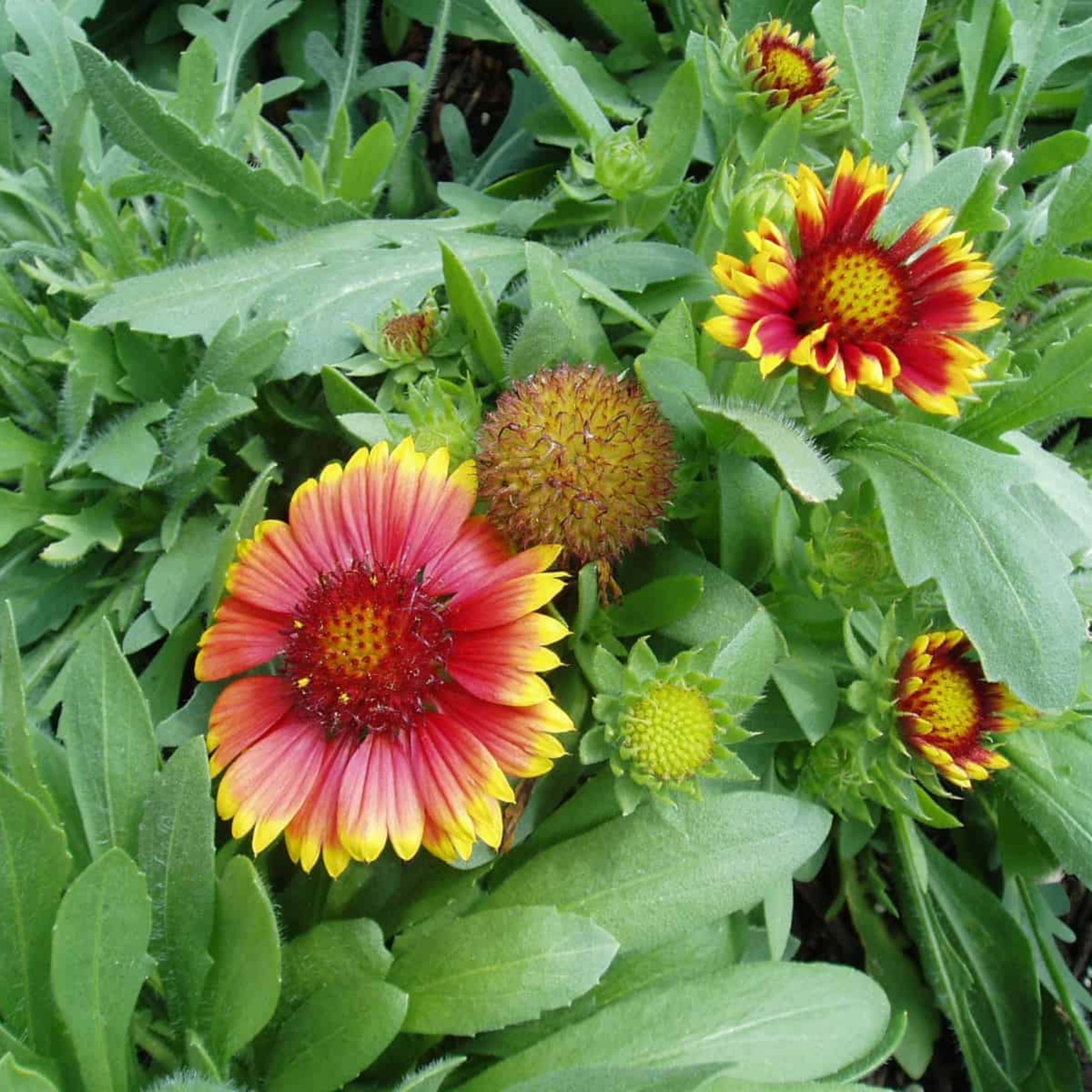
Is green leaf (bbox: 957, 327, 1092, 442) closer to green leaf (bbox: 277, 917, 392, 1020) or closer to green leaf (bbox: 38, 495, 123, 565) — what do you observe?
green leaf (bbox: 277, 917, 392, 1020)

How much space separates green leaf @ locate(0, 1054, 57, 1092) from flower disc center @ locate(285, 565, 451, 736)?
0.36 metres

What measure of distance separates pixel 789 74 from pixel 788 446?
0.50 m

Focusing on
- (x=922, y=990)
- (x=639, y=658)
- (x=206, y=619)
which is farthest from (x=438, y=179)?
(x=922, y=990)

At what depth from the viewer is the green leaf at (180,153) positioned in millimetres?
1195

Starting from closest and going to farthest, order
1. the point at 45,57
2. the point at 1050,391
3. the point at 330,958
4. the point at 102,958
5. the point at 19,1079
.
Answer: the point at 19,1079 < the point at 102,958 < the point at 330,958 < the point at 1050,391 < the point at 45,57

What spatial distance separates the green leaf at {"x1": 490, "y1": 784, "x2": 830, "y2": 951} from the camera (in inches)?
41.9

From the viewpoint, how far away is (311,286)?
4.11 ft

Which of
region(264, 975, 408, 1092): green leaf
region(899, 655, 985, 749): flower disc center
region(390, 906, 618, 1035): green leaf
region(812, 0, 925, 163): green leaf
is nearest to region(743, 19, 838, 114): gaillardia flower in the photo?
region(812, 0, 925, 163): green leaf

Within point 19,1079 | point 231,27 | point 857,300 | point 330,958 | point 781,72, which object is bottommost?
point 330,958

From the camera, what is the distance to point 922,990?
148 centimetres

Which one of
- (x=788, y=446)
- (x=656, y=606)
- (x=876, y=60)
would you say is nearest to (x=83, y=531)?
(x=656, y=606)

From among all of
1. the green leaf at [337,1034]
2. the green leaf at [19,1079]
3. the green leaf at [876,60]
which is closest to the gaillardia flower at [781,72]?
the green leaf at [876,60]

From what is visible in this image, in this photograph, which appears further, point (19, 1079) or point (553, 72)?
point (553, 72)

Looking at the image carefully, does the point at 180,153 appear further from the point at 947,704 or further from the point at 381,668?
the point at 947,704
